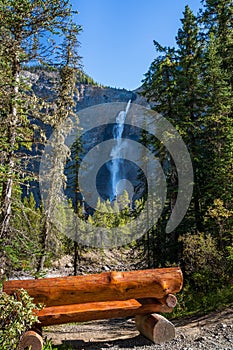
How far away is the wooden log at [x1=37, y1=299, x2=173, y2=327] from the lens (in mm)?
7324

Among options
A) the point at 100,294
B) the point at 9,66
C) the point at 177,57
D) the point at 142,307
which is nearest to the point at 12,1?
the point at 9,66

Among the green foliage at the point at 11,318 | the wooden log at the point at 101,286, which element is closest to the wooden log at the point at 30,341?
the wooden log at the point at 101,286

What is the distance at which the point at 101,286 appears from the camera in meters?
7.63

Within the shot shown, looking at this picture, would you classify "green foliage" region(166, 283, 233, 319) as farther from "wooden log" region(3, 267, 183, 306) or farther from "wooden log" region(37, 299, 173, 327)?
"wooden log" region(3, 267, 183, 306)

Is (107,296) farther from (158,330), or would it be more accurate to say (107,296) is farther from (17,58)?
(17,58)

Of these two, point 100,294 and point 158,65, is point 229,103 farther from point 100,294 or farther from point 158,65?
point 100,294

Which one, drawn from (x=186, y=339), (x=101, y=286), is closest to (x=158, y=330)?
(x=186, y=339)

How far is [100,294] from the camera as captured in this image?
7668 millimetres

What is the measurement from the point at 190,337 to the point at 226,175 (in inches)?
307

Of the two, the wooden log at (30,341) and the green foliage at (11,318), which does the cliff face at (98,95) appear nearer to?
the wooden log at (30,341)

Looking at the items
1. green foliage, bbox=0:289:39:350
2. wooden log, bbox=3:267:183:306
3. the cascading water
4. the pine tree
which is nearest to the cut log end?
wooden log, bbox=3:267:183:306

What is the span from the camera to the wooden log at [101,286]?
23.7 feet

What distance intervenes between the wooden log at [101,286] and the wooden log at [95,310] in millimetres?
206

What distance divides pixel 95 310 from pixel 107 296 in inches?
17.8
